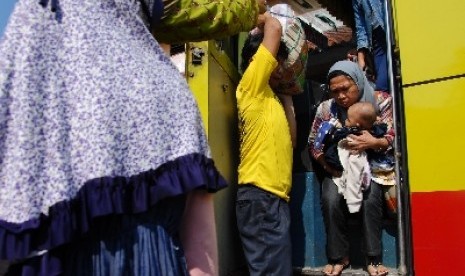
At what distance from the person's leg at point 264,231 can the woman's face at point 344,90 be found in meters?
0.73

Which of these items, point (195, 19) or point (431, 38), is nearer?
point (195, 19)

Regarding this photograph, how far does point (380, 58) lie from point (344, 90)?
0.37 meters

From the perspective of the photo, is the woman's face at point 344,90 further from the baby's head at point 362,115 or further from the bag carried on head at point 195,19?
the bag carried on head at point 195,19

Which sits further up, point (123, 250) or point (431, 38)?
point (431, 38)

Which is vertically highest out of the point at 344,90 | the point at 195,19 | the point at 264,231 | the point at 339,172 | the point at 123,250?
the point at 344,90

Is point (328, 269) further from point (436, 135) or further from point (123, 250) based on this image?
point (123, 250)

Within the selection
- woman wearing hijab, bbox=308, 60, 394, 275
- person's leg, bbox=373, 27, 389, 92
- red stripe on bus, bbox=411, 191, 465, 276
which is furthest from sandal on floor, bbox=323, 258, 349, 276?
person's leg, bbox=373, 27, 389, 92

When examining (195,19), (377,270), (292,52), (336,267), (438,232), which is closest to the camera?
(195,19)

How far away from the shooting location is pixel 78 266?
0.79 meters

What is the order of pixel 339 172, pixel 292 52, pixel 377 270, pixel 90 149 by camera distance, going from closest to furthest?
pixel 90 149, pixel 377 270, pixel 339 172, pixel 292 52

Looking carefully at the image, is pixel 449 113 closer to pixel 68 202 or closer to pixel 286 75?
pixel 286 75

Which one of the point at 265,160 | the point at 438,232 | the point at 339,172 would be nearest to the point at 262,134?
the point at 265,160

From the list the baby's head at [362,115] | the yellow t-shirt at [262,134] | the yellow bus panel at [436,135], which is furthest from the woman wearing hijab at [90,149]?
the baby's head at [362,115]

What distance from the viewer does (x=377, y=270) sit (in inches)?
96.5
